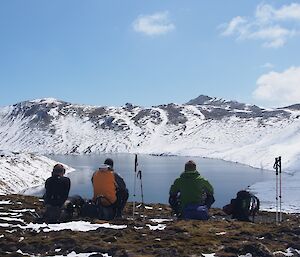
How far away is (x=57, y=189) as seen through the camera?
1648 cm

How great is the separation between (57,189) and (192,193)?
4.80 m

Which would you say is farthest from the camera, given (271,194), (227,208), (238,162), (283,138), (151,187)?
(283,138)

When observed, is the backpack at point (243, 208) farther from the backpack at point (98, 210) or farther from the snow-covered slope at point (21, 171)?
the snow-covered slope at point (21, 171)

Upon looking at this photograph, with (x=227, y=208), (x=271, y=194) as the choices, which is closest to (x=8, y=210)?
(x=227, y=208)

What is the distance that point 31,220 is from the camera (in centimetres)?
1627

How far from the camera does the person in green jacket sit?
645 inches

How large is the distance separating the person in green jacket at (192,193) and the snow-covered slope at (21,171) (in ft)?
162

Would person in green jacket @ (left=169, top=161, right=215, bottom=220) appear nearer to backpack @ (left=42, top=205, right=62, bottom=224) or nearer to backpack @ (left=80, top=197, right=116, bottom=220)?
backpack @ (left=80, top=197, right=116, bottom=220)

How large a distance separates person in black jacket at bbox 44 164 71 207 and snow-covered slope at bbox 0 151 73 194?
157ft

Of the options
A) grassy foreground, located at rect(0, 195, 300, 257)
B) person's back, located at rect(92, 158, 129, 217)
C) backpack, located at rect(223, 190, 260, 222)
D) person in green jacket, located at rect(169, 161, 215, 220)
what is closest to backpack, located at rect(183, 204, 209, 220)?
person in green jacket, located at rect(169, 161, 215, 220)

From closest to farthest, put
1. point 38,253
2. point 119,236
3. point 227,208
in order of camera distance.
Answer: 1. point 38,253
2. point 119,236
3. point 227,208

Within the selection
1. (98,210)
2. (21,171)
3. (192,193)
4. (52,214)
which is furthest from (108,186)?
(21,171)

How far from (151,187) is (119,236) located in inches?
2176

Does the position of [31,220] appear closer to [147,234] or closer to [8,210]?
[8,210]
